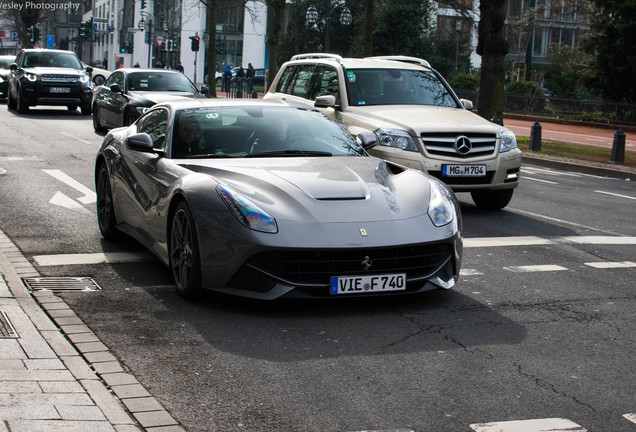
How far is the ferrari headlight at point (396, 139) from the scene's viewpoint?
11250 mm

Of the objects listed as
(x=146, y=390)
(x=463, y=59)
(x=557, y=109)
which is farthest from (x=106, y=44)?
(x=146, y=390)

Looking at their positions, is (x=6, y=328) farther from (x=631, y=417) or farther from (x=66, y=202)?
(x=66, y=202)

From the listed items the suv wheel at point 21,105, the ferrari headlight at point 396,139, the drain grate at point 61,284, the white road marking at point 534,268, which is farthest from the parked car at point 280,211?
the suv wheel at point 21,105

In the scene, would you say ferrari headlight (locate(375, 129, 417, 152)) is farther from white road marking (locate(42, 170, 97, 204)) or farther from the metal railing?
the metal railing

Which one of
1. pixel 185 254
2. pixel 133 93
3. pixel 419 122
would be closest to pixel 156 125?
pixel 185 254

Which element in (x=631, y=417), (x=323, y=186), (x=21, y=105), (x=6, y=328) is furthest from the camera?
(x=21, y=105)

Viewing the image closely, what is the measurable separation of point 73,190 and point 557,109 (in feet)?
101

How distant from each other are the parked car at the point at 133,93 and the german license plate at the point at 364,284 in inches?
563

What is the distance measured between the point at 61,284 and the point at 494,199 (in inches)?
259

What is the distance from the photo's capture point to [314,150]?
7.51m

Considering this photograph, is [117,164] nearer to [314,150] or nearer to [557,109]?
[314,150]

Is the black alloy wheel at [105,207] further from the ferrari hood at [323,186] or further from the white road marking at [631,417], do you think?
the white road marking at [631,417]

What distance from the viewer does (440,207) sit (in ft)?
21.7

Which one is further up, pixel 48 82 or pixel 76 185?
pixel 48 82
